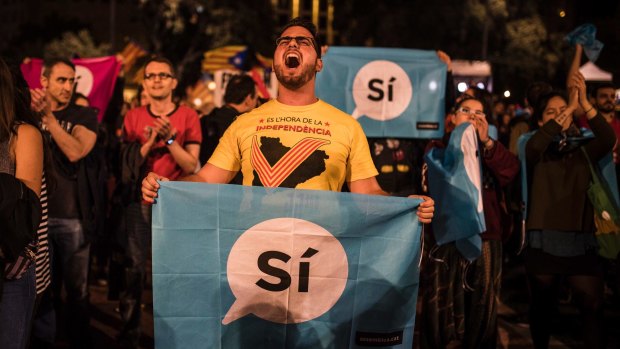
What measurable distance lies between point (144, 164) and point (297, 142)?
2796 mm

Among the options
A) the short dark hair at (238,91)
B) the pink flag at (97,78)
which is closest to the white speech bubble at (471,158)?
the short dark hair at (238,91)

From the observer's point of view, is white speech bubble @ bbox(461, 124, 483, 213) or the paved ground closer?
white speech bubble @ bbox(461, 124, 483, 213)

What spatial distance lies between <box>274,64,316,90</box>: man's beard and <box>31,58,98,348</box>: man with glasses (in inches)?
91.3

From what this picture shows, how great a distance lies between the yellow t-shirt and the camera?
4.74 meters

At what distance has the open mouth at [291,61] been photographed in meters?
4.77

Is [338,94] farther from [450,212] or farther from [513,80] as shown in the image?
[513,80]

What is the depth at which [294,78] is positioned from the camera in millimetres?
4766

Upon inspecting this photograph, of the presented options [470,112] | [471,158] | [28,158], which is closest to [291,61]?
[28,158]

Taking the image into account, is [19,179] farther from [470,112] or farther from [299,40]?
[470,112]

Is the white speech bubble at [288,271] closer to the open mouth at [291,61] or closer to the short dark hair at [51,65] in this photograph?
the open mouth at [291,61]

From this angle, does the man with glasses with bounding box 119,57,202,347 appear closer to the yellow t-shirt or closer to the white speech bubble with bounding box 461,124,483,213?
the white speech bubble with bounding box 461,124,483,213

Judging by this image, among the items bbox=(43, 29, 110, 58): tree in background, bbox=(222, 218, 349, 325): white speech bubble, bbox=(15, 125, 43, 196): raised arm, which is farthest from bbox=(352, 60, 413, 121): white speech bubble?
bbox=(43, 29, 110, 58): tree in background

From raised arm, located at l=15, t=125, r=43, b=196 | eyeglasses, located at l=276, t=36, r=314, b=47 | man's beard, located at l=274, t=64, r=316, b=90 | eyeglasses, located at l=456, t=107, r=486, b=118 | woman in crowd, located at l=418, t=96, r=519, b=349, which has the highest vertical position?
eyeglasses, located at l=276, t=36, r=314, b=47

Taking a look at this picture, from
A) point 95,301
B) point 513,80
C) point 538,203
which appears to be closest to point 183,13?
point 513,80
